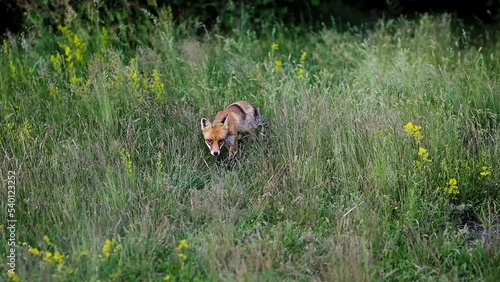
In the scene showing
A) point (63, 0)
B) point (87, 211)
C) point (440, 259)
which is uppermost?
point (63, 0)

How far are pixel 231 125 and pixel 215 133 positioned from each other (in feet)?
0.78

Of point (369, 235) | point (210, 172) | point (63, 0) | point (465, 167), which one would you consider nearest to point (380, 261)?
point (369, 235)

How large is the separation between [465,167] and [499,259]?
47.3 inches

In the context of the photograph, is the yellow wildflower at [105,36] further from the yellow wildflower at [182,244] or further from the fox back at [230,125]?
the yellow wildflower at [182,244]

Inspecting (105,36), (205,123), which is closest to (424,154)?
(205,123)

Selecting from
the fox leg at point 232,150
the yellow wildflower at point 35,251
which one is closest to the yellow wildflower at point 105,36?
the fox leg at point 232,150

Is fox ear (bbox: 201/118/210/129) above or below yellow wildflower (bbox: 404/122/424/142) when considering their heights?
above

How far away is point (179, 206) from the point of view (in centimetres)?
614

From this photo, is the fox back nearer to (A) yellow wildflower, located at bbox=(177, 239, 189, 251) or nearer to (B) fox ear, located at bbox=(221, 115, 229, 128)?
(B) fox ear, located at bbox=(221, 115, 229, 128)

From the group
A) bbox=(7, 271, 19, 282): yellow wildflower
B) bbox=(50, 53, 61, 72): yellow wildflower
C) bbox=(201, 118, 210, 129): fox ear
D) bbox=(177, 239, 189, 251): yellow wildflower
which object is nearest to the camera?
bbox=(7, 271, 19, 282): yellow wildflower

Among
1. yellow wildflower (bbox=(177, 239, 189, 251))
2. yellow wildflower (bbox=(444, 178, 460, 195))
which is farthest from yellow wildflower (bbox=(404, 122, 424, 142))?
yellow wildflower (bbox=(177, 239, 189, 251))

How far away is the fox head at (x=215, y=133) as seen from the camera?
6.79 metres

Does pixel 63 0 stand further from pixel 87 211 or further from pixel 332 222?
pixel 332 222

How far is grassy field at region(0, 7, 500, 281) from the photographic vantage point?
17.8 feet
